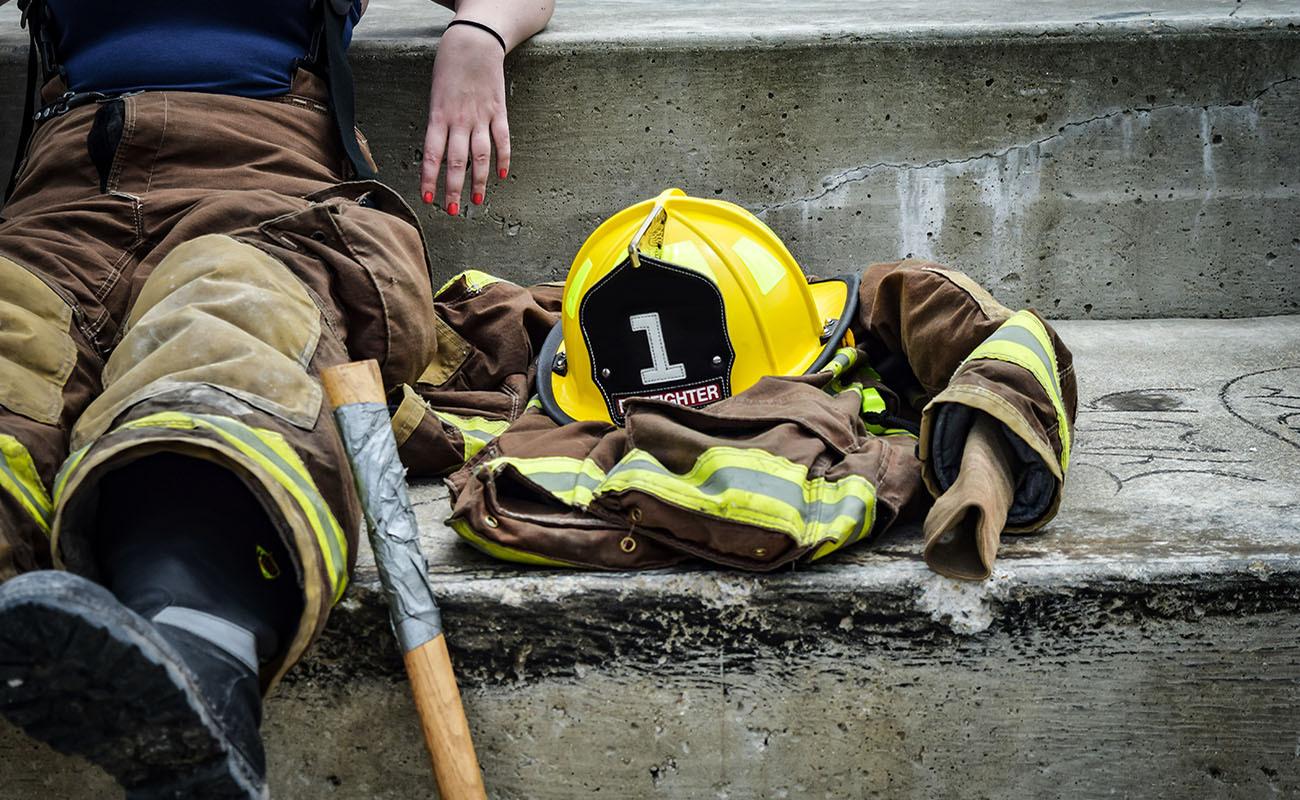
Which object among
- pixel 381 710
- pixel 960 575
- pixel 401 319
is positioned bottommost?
pixel 381 710

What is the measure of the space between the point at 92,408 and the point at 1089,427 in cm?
161

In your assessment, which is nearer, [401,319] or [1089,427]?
[401,319]

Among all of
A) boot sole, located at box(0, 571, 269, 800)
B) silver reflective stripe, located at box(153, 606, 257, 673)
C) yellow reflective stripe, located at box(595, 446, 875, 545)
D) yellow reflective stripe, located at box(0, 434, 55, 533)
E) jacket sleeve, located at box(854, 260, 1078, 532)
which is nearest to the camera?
boot sole, located at box(0, 571, 269, 800)

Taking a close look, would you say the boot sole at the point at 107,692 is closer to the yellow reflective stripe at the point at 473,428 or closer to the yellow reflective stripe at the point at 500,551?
the yellow reflective stripe at the point at 500,551

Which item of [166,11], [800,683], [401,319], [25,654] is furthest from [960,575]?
[166,11]

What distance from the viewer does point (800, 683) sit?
1547mm

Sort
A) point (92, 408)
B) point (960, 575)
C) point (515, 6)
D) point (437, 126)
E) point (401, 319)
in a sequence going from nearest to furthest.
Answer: point (92, 408) → point (960, 575) → point (401, 319) → point (437, 126) → point (515, 6)

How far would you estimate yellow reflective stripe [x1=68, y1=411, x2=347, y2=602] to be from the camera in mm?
1265

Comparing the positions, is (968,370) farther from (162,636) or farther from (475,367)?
(162,636)

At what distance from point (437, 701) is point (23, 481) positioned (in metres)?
0.54

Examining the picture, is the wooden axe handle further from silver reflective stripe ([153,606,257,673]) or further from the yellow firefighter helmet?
the yellow firefighter helmet

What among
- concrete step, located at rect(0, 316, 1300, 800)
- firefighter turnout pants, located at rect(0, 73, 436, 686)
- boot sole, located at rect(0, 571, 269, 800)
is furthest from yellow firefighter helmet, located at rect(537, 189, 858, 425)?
boot sole, located at rect(0, 571, 269, 800)

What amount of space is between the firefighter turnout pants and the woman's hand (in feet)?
0.62

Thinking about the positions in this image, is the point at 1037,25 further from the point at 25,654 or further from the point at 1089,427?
the point at 25,654
